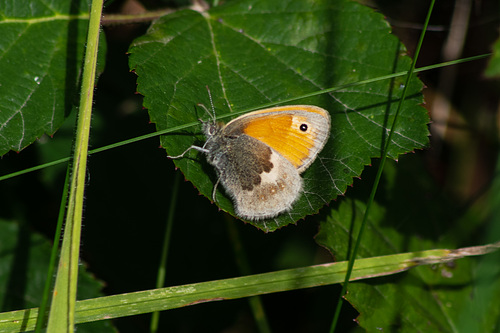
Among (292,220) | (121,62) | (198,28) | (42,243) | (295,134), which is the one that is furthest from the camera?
(121,62)

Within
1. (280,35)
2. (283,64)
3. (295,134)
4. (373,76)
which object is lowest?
(295,134)

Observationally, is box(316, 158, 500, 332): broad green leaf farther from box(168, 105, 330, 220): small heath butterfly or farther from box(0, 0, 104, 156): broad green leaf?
box(0, 0, 104, 156): broad green leaf

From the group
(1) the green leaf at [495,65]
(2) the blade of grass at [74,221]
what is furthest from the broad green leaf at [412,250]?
(2) the blade of grass at [74,221]

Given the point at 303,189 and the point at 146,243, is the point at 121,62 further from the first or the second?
the point at 303,189

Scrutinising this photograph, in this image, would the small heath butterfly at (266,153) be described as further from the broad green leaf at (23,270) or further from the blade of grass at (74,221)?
the broad green leaf at (23,270)

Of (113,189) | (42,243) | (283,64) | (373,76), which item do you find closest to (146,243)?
(113,189)

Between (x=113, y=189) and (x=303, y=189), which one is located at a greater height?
(x=113, y=189)

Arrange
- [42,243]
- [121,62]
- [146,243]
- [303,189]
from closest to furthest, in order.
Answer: [303,189] < [42,243] < [146,243] < [121,62]

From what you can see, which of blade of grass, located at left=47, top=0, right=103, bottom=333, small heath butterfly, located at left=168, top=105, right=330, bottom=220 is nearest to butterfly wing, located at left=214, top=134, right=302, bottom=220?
small heath butterfly, located at left=168, top=105, right=330, bottom=220

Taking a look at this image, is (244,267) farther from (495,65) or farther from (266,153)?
(495,65)
